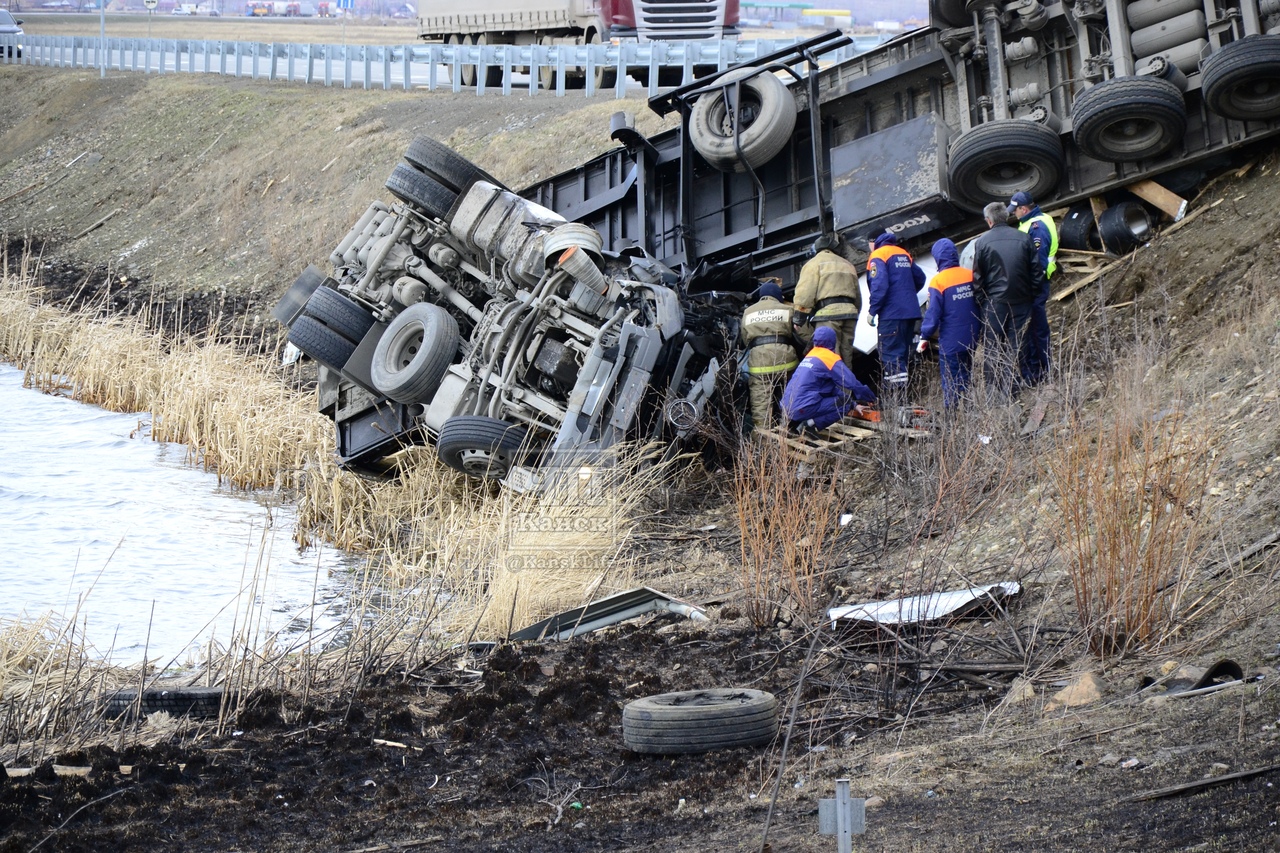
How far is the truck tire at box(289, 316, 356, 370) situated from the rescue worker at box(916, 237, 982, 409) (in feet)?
13.6

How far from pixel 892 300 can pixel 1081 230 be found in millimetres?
1650

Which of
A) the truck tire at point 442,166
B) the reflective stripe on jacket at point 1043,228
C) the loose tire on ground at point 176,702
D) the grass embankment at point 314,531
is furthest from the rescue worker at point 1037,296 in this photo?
the loose tire on ground at point 176,702

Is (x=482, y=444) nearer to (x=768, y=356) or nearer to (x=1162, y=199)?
(x=768, y=356)

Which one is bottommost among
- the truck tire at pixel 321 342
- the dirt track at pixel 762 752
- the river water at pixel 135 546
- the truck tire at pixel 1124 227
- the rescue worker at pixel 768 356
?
the dirt track at pixel 762 752

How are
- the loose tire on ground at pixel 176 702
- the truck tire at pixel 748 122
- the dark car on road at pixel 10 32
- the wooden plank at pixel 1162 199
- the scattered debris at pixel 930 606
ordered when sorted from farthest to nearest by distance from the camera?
the dark car on road at pixel 10 32
the truck tire at pixel 748 122
the wooden plank at pixel 1162 199
the scattered debris at pixel 930 606
the loose tire on ground at pixel 176 702

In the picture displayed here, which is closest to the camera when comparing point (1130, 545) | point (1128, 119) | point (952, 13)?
point (1130, 545)

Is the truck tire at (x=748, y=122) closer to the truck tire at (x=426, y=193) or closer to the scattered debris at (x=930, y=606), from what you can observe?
the truck tire at (x=426, y=193)

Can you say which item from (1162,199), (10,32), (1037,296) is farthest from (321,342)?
(10,32)

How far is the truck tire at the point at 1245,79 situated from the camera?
8266 millimetres

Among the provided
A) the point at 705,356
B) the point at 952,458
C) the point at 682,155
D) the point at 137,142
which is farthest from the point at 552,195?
the point at 137,142

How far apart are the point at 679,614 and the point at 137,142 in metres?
23.0

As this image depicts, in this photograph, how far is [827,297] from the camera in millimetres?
9500

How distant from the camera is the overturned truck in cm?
876

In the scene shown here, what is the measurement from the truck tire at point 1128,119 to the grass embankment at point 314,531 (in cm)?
377
